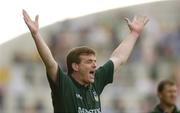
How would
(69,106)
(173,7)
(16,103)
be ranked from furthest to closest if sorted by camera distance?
(173,7)
(16,103)
(69,106)

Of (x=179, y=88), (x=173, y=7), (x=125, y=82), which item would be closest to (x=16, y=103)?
(x=125, y=82)

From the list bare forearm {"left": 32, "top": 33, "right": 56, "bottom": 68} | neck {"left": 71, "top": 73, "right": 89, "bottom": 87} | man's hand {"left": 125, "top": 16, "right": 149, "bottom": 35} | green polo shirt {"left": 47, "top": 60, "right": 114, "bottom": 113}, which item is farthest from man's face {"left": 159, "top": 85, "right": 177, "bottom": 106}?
bare forearm {"left": 32, "top": 33, "right": 56, "bottom": 68}

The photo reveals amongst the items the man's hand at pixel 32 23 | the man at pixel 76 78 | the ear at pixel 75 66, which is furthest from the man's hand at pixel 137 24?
the man's hand at pixel 32 23

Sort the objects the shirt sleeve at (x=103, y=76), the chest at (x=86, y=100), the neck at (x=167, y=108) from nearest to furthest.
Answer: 1. the chest at (x=86, y=100)
2. the shirt sleeve at (x=103, y=76)
3. the neck at (x=167, y=108)

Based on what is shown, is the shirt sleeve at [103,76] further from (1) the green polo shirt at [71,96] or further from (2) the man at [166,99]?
(2) the man at [166,99]

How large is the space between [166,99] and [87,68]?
7.39 feet

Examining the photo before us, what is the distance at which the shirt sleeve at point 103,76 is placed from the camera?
651 centimetres

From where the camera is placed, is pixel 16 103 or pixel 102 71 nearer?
pixel 102 71

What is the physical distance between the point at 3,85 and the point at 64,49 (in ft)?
7.45

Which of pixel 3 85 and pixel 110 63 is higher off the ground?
pixel 110 63

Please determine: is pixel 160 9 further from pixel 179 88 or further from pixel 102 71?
pixel 102 71

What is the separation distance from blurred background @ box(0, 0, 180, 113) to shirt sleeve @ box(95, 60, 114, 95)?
9.52 meters

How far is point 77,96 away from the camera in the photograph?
6125mm

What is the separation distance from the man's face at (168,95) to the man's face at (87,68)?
7.20 feet
